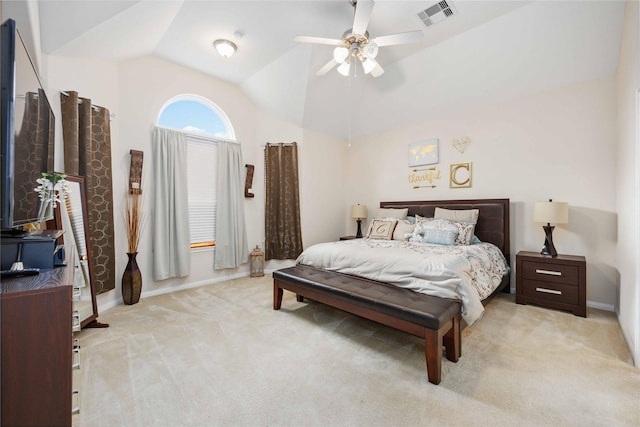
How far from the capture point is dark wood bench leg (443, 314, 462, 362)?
6.41 ft

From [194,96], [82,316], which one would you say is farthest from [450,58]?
[82,316]

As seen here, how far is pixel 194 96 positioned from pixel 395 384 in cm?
422

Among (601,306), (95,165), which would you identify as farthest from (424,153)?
(95,165)

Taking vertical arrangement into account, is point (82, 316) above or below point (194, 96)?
below

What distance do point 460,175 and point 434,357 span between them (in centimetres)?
302

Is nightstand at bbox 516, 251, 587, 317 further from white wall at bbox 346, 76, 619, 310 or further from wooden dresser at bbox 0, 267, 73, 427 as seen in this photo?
wooden dresser at bbox 0, 267, 73, 427

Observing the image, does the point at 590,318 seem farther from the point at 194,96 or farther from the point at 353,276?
the point at 194,96

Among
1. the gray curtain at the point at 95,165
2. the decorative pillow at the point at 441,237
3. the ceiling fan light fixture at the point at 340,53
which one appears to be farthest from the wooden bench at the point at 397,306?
the ceiling fan light fixture at the point at 340,53

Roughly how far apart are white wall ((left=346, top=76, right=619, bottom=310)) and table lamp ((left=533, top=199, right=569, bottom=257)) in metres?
0.28

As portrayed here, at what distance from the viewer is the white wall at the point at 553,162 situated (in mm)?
2945

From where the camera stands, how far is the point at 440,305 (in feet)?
6.31

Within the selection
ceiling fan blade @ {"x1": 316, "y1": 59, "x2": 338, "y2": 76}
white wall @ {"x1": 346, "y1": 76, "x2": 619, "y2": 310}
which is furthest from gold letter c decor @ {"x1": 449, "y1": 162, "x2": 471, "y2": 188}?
ceiling fan blade @ {"x1": 316, "y1": 59, "x2": 338, "y2": 76}

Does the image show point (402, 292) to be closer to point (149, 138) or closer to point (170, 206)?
point (170, 206)

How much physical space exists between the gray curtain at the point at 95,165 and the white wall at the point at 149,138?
0.12 metres
